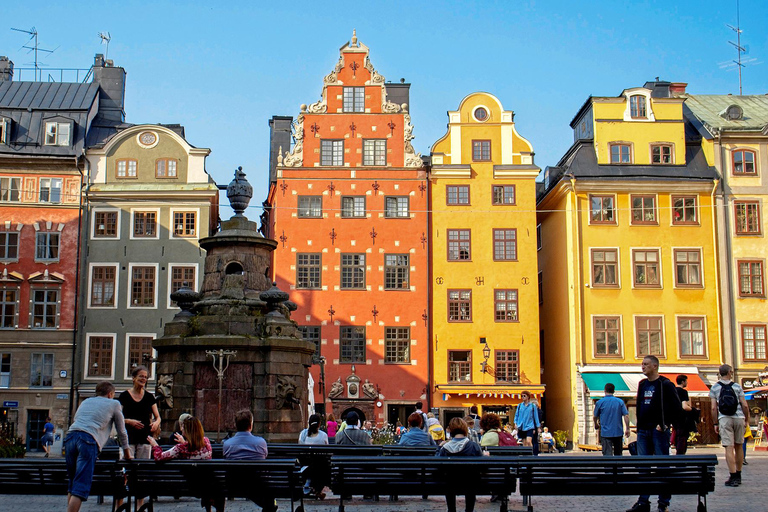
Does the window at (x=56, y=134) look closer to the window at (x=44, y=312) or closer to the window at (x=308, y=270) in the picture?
the window at (x=44, y=312)

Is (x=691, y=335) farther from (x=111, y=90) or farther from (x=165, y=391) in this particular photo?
(x=111, y=90)

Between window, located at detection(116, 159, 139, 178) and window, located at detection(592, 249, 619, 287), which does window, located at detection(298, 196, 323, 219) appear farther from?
window, located at detection(592, 249, 619, 287)

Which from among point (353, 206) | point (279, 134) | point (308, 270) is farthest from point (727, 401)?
point (279, 134)

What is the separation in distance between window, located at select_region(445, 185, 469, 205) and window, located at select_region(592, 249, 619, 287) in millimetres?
6219

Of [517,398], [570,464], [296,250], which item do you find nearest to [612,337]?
[517,398]

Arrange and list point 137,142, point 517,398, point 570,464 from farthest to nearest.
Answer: point 137,142, point 517,398, point 570,464

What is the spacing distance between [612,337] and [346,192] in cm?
1344

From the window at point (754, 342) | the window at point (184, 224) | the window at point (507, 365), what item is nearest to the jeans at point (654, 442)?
the window at point (507, 365)

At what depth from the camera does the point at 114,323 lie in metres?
43.3

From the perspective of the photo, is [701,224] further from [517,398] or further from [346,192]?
[346,192]

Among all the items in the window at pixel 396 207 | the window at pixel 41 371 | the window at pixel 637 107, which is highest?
the window at pixel 637 107

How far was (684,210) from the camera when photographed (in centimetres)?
4291

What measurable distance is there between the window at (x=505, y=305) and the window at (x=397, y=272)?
13.0ft

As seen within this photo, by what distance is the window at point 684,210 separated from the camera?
42875mm
